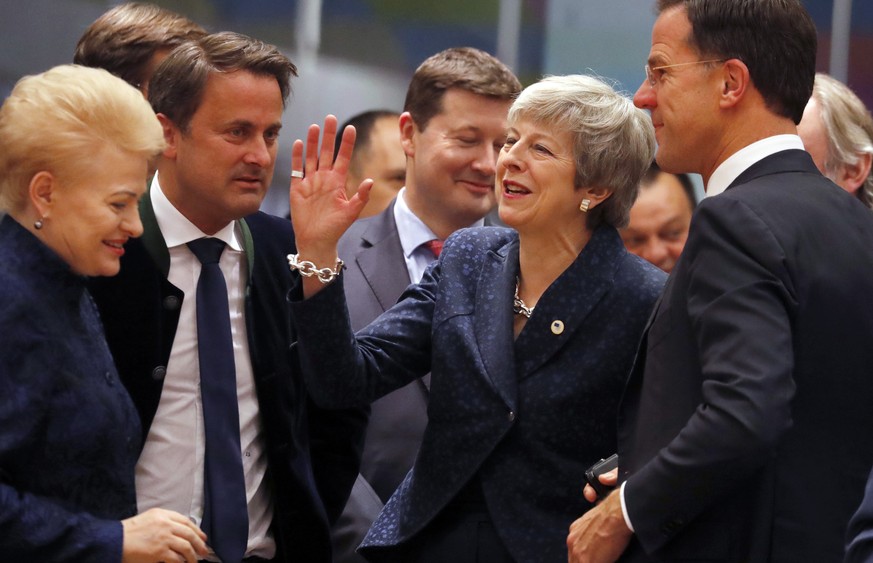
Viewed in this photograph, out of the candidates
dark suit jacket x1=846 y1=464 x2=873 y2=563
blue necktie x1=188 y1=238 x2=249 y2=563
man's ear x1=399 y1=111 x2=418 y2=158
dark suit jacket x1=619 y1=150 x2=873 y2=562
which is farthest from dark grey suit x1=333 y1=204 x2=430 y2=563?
dark suit jacket x1=846 y1=464 x2=873 y2=563

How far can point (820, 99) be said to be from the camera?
12.7 ft

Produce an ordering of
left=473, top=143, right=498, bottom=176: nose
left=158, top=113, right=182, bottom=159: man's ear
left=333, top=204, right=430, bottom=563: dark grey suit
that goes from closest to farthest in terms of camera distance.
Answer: left=158, top=113, right=182, bottom=159: man's ear
left=333, top=204, right=430, bottom=563: dark grey suit
left=473, top=143, right=498, bottom=176: nose

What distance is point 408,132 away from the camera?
13.9ft

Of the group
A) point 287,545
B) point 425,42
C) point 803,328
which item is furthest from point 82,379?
point 425,42

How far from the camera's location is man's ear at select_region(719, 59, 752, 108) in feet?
8.40

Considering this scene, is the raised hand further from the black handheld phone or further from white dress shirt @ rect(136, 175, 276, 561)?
the black handheld phone

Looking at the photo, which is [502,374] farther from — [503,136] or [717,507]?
[503,136]

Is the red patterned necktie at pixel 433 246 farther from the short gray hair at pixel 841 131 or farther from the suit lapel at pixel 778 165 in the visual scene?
the suit lapel at pixel 778 165

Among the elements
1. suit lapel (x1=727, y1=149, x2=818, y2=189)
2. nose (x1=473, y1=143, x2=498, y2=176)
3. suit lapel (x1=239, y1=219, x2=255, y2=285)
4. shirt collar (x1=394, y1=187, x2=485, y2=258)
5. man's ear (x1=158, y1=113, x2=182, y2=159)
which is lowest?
shirt collar (x1=394, y1=187, x2=485, y2=258)

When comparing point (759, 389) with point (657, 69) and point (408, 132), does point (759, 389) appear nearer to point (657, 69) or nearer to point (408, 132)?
point (657, 69)

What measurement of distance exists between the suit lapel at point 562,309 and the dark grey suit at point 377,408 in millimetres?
780

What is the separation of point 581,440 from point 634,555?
1.20 ft

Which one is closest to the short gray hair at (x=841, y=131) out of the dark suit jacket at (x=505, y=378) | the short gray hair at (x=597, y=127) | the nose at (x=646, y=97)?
the short gray hair at (x=597, y=127)

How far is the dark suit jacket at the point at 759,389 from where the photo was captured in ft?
7.34
